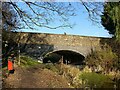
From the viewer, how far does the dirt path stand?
11336mm

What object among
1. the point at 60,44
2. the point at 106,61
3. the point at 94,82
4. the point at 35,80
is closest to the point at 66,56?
the point at 60,44

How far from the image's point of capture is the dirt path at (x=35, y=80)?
37.2 ft

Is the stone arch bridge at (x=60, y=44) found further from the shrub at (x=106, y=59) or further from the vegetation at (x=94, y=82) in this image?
the vegetation at (x=94, y=82)

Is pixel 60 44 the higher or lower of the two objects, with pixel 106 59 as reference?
higher

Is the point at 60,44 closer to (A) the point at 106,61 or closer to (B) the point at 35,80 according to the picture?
(A) the point at 106,61

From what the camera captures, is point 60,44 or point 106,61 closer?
point 106,61

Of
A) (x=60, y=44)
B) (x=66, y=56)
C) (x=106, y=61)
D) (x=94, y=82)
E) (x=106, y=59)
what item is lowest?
(x=94, y=82)

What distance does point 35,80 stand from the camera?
1241 centimetres

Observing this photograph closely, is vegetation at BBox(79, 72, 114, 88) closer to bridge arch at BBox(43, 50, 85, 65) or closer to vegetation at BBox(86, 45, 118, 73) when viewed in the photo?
vegetation at BBox(86, 45, 118, 73)

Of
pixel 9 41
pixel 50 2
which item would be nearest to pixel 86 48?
pixel 9 41

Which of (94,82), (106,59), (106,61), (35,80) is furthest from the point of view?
(106,61)

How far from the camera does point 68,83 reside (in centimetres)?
1241

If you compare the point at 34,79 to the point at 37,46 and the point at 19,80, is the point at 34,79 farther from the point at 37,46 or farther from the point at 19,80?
the point at 37,46

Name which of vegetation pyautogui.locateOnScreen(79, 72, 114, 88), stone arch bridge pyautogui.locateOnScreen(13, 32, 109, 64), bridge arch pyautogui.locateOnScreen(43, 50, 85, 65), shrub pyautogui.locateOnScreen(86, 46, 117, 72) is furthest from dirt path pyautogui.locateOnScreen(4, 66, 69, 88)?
bridge arch pyautogui.locateOnScreen(43, 50, 85, 65)
